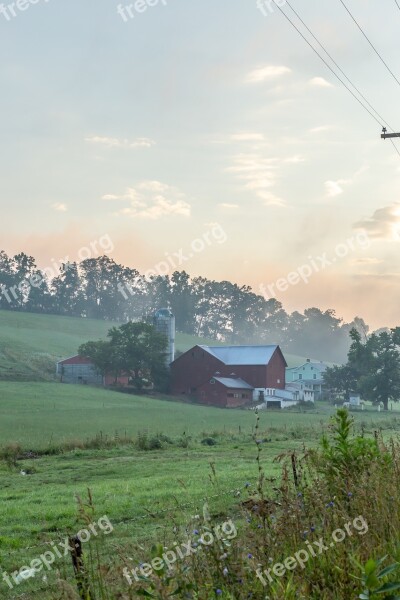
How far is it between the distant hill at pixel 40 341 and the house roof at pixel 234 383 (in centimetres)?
2221

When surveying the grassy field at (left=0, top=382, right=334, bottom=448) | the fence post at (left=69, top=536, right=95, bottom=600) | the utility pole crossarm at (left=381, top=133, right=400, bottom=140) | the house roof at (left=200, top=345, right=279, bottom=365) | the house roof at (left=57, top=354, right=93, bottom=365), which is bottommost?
the grassy field at (left=0, top=382, right=334, bottom=448)

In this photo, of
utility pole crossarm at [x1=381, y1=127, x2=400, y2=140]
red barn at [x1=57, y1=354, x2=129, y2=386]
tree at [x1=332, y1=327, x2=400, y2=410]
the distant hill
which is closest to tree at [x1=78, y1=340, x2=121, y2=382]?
red barn at [x1=57, y1=354, x2=129, y2=386]

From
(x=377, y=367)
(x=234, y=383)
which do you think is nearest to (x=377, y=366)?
(x=377, y=367)

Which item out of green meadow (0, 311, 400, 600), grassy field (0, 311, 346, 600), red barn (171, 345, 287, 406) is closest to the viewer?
green meadow (0, 311, 400, 600)

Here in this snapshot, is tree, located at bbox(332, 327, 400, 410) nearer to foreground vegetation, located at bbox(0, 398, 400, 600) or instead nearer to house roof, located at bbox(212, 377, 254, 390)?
house roof, located at bbox(212, 377, 254, 390)

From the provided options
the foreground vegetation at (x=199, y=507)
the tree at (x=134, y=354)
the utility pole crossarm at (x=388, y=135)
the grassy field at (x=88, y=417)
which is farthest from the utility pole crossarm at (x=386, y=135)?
the tree at (x=134, y=354)

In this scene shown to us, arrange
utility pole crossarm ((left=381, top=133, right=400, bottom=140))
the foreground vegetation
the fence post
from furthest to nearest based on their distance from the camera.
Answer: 1. utility pole crossarm ((left=381, top=133, right=400, bottom=140))
2. the fence post
3. the foreground vegetation

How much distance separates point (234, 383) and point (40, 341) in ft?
140

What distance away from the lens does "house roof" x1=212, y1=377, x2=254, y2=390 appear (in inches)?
3861

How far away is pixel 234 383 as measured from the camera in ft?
327

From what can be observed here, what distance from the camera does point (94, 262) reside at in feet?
620

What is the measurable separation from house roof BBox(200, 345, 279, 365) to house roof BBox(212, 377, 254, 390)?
313cm

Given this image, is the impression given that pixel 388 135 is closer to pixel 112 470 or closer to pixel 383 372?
pixel 112 470

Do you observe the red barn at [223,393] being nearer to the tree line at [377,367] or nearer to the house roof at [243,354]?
the house roof at [243,354]
